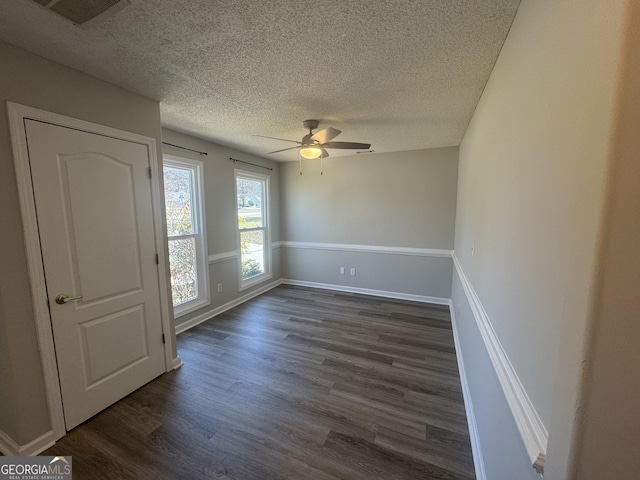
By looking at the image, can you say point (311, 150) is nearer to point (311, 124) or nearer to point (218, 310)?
point (311, 124)

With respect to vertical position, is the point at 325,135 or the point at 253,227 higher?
the point at 325,135

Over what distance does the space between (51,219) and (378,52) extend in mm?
2302

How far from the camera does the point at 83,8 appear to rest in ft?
3.85

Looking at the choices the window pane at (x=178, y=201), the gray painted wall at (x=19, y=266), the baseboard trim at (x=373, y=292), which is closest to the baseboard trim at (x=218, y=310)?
the baseboard trim at (x=373, y=292)

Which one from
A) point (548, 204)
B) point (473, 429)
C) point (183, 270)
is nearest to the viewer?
point (548, 204)

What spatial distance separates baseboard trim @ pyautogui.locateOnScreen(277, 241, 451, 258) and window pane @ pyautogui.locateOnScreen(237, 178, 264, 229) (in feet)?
2.65

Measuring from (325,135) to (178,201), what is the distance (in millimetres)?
2039

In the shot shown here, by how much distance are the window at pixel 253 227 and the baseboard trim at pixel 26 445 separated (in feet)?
8.62

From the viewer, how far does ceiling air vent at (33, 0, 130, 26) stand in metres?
1.14

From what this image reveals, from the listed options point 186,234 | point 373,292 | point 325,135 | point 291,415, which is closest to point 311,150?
point 325,135

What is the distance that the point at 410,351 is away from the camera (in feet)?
8.94

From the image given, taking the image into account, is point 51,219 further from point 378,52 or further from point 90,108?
point 378,52

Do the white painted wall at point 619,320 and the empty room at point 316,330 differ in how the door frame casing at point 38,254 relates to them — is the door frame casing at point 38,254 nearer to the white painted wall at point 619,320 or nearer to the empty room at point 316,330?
the empty room at point 316,330

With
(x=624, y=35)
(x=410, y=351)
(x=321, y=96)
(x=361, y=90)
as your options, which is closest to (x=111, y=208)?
(x=321, y=96)
